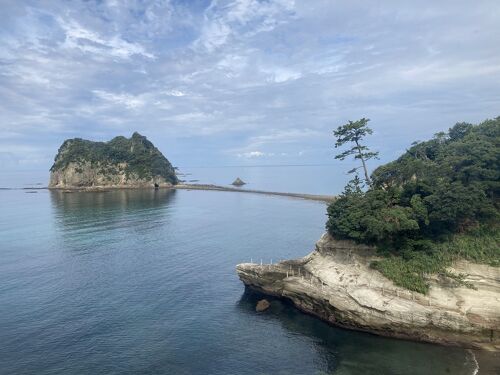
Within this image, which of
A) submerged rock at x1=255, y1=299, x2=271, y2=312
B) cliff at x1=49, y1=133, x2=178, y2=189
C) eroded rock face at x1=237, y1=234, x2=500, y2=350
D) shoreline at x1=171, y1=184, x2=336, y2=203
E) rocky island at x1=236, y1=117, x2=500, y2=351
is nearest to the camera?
eroded rock face at x1=237, y1=234, x2=500, y2=350

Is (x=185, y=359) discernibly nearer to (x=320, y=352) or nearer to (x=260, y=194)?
(x=320, y=352)

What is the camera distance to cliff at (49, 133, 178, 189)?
180000 millimetres

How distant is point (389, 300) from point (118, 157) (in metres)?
169

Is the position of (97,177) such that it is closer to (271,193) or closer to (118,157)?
(118,157)

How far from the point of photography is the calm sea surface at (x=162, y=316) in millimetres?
31703

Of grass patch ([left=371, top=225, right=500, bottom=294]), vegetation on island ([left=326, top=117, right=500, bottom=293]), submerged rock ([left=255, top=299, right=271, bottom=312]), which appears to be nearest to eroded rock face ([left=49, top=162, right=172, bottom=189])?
submerged rock ([left=255, top=299, right=271, bottom=312])

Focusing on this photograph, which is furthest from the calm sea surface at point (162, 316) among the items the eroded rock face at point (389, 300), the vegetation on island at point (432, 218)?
the vegetation on island at point (432, 218)

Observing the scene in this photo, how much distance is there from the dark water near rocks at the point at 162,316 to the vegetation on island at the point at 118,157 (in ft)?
344

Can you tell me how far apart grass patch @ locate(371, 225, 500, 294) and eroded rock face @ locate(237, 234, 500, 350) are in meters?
0.69

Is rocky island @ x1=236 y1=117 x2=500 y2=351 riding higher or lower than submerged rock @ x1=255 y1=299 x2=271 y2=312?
higher

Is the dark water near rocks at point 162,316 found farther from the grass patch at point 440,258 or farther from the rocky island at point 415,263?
the grass patch at point 440,258

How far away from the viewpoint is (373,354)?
32.9m

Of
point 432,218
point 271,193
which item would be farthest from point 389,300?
point 271,193

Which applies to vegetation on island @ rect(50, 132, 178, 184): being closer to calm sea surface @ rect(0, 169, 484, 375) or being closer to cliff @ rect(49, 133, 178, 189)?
cliff @ rect(49, 133, 178, 189)
